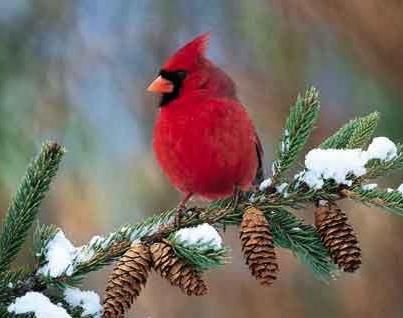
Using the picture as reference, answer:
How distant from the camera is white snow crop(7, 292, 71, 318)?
66 cm

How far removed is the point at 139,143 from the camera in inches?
93.4

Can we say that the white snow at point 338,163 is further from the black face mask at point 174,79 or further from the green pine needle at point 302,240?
the black face mask at point 174,79

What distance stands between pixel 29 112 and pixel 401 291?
3.60ft

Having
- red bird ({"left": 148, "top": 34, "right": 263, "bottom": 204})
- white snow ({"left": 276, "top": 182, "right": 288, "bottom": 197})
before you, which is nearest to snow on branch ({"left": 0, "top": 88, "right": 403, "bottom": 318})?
white snow ({"left": 276, "top": 182, "right": 288, "bottom": 197})

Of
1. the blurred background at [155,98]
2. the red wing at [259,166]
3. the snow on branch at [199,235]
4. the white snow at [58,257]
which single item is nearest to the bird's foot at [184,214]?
the snow on branch at [199,235]

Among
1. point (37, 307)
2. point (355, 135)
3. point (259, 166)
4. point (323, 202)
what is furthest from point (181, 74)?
point (37, 307)

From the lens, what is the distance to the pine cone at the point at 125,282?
0.69 m

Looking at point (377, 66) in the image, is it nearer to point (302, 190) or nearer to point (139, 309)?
point (139, 309)

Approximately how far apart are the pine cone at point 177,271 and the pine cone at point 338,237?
0.41 feet

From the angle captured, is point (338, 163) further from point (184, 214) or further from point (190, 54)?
point (190, 54)

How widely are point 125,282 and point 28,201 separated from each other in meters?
0.12

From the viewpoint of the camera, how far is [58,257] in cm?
73

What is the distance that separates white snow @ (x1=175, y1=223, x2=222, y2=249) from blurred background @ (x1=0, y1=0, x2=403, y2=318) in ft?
4.88

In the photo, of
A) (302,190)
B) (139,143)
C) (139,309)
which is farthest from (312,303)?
(302,190)
